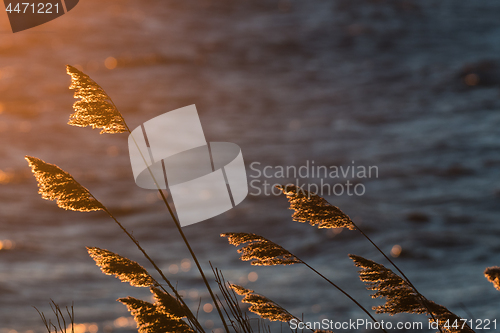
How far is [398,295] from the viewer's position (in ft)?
6.54

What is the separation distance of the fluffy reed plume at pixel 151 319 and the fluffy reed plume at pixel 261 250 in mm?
487

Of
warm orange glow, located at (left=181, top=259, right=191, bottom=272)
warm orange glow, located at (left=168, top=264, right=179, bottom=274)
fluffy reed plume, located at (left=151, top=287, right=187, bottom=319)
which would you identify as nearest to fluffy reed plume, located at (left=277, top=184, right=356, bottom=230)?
fluffy reed plume, located at (left=151, top=287, right=187, bottom=319)

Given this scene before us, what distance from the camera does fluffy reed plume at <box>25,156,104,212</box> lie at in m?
2.01

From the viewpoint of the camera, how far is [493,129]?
36.3 m

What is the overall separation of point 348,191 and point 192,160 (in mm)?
26573

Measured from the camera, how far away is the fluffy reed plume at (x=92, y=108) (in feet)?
7.02

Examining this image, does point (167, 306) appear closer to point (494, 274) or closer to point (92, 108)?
point (92, 108)

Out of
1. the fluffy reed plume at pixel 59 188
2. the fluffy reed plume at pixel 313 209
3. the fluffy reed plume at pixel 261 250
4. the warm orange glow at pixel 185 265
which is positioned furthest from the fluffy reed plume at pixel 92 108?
the warm orange glow at pixel 185 265

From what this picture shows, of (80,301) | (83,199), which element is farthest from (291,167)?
(83,199)

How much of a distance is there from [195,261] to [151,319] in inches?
14.4

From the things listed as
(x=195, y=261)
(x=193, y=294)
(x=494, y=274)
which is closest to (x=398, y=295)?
(x=494, y=274)

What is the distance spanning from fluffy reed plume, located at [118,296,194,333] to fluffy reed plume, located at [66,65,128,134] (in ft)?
3.10

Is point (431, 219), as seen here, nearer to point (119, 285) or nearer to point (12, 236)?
point (119, 285)

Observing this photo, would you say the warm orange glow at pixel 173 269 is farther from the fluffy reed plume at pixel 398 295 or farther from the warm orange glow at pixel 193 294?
the fluffy reed plume at pixel 398 295
